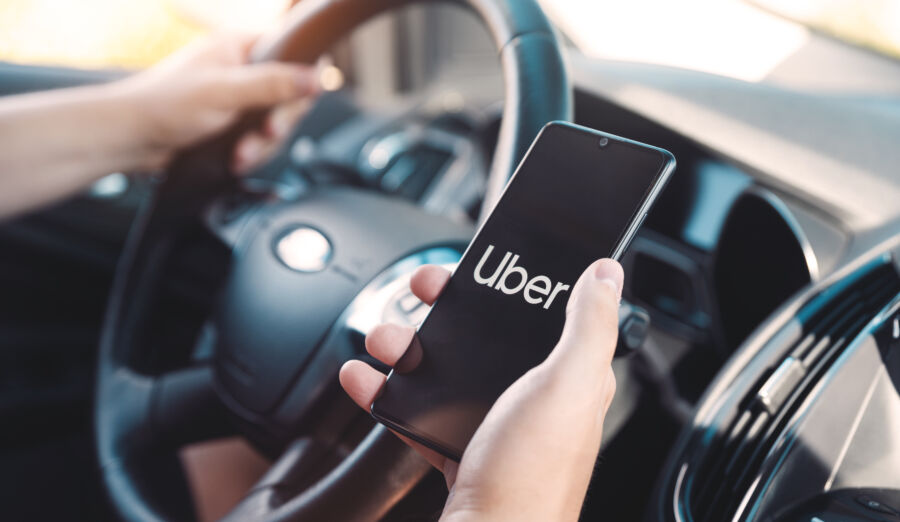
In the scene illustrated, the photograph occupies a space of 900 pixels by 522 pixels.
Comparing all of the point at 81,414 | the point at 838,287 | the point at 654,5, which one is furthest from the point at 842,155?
the point at 81,414

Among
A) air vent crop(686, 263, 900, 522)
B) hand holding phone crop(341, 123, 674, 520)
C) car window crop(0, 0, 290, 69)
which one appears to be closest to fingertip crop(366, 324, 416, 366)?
hand holding phone crop(341, 123, 674, 520)

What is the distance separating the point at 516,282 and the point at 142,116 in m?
0.62

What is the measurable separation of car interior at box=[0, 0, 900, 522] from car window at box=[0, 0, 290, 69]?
0.02 m

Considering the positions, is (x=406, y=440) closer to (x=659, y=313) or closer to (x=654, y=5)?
(x=659, y=313)

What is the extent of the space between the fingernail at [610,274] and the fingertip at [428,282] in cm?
12

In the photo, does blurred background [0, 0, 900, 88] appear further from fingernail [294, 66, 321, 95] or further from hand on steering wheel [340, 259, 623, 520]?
Result: hand on steering wheel [340, 259, 623, 520]

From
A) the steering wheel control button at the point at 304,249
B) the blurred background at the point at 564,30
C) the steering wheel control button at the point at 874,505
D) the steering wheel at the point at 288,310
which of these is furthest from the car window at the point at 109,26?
the steering wheel control button at the point at 874,505

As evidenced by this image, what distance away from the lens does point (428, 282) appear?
476 mm

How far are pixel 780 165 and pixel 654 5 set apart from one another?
0.76 m

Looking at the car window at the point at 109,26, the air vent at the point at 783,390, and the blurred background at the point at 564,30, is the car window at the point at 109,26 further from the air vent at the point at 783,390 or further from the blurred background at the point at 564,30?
the air vent at the point at 783,390

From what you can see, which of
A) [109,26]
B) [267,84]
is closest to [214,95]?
[267,84]

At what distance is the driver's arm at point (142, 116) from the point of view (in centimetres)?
79

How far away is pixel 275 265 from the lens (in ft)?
2.11

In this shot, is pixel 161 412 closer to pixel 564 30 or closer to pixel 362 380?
pixel 362 380
